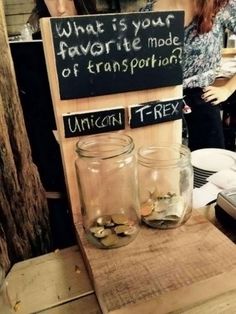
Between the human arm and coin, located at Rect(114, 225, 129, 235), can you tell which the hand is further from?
coin, located at Rect(114, 225, 129, 235)

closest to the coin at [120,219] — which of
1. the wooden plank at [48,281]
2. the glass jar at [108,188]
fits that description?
the glass jar at [108,188]

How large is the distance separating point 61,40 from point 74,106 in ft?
0.50

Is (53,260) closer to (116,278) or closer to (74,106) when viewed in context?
(116,278)

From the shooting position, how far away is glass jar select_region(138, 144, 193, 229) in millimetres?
763

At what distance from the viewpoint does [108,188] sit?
0.81 meters

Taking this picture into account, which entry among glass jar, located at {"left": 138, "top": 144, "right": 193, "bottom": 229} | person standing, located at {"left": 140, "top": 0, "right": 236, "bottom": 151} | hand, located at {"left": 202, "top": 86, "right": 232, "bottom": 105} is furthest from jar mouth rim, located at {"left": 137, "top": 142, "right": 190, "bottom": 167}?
hand, located at {"left": 202, "top": 86, "right": 232, "bottom": 105}

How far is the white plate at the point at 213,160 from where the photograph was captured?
114 centimetres

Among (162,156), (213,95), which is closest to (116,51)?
(162,156)

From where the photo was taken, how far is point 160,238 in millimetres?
732

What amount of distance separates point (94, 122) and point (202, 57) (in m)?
1.06

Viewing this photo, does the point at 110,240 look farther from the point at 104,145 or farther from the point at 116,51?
the point at 116,51

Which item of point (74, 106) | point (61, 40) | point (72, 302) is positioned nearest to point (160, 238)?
point (72, 302)

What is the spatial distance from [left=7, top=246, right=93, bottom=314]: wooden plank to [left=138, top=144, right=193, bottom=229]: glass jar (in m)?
0.21

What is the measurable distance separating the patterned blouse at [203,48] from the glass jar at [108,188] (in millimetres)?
966
